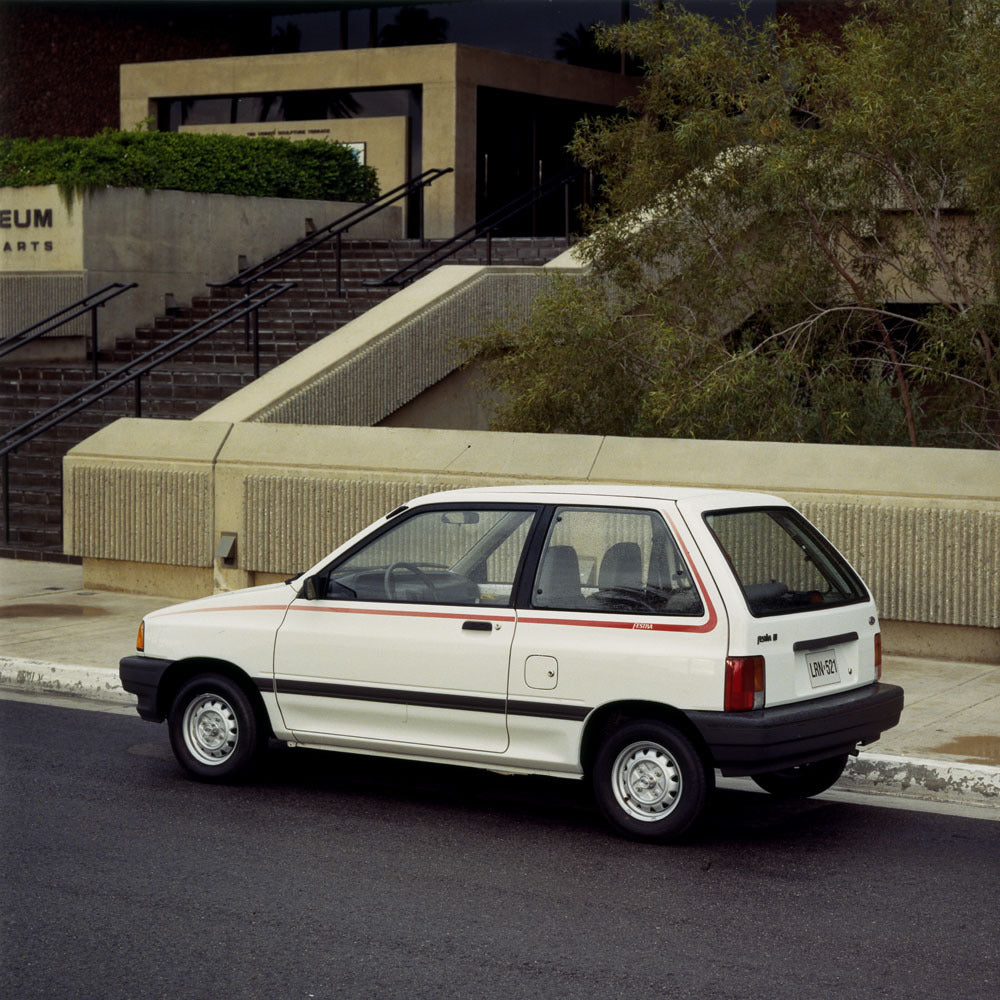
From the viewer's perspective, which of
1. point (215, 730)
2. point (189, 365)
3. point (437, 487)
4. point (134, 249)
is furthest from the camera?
point (134, 249)

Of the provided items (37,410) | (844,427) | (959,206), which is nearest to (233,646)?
(844,427)

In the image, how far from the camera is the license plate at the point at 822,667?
7.11m

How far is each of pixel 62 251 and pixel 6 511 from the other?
20.2ft

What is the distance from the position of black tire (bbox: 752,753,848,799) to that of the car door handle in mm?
1683

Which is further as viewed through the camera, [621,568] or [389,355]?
[389,355]

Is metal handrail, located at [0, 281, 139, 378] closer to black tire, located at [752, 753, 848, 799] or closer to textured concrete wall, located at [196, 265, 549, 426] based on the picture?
textured concrete wall, located at [196, 265, 549, 426]

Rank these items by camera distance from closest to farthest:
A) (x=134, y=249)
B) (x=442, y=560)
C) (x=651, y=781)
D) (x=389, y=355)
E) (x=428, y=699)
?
(x=651, y=781), (x=428, y=699), (x=442, y=560), (x=389, y=355), (x=134, y=249)

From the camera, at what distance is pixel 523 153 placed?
29.6 meters

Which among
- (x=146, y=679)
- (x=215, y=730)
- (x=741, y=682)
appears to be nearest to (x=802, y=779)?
(x=741, y=682)

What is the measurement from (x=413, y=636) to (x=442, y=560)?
0.40 meters

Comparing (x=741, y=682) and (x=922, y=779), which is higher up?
(x=741, y=682)

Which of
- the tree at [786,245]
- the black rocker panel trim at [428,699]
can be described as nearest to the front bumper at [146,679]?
the black rocker panel trim at [428,699]

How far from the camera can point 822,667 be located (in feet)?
23.6

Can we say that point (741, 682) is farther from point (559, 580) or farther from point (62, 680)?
point (62, 680)
